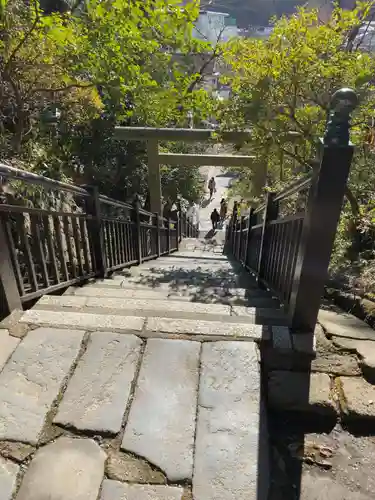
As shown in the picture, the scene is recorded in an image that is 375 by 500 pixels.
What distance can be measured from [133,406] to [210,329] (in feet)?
1.83

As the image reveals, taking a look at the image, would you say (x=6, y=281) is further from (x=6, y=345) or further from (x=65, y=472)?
(x=65, y=472)

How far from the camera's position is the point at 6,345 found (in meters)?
1.56

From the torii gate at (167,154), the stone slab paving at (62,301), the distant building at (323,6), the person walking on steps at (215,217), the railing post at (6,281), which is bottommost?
the person walking on steps at (215,217)

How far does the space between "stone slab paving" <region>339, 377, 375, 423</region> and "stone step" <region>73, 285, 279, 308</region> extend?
2.92 feet

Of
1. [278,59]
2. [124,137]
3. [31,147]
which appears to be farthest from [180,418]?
[124,137]

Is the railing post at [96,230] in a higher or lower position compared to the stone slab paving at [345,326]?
higher

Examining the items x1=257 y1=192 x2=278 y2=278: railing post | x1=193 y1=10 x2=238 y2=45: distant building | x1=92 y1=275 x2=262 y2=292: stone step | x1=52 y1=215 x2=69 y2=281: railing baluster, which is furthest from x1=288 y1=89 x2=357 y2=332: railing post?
x1=193 y1=10 x2=238 y2=45: distant building

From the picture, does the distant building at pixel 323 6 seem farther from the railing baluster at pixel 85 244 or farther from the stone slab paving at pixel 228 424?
the stone slab paving at pixel 228 424

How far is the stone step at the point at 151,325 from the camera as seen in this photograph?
1645 mm

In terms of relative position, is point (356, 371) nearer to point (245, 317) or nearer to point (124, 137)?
point (245, 317)

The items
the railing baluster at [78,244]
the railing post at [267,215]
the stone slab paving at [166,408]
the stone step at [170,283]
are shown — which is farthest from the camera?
the stone step at [170,283]

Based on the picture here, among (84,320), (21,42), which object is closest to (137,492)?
(84,320)

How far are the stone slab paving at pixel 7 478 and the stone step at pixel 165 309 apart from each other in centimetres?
90

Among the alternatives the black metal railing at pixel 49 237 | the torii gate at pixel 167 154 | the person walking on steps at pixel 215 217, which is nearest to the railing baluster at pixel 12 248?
the black metal railing at pixel 49 237
